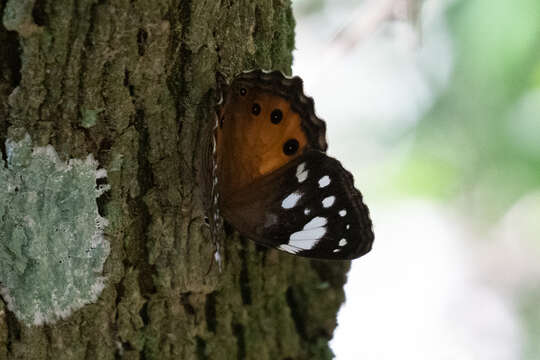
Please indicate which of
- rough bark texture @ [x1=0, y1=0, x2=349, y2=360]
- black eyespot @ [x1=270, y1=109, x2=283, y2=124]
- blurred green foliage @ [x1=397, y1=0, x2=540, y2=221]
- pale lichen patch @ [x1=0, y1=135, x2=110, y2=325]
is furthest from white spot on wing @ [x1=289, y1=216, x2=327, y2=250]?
blurred green foliage @ [x1=397, y1=0, x2=540, y2=221]

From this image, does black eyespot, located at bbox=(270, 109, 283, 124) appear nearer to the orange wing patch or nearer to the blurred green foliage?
the orange wing patch

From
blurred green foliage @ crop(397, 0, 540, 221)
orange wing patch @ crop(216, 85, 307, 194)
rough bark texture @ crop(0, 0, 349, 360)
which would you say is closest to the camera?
rough bark texture @ crop(0, 0, 349, 360)

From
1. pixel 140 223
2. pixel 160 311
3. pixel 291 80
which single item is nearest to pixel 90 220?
pixel 140 223

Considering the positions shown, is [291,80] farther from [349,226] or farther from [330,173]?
[349,226]

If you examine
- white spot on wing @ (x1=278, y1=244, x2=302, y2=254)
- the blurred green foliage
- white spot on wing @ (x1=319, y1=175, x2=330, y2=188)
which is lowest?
white spot on wing @ (x1=278, y1=244, x2=302, y2=254)

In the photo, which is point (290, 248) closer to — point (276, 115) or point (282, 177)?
point (282, 177)

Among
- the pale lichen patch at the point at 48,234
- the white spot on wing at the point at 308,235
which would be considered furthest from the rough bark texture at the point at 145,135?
the white spot on wing at the point at 308,235

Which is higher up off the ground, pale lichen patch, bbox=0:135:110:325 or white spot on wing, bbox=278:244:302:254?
white spot on wing, bbox=278:244:302:254

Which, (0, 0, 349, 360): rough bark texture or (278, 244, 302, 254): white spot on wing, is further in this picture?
(278, 244, 302, 254): white spot on wing
